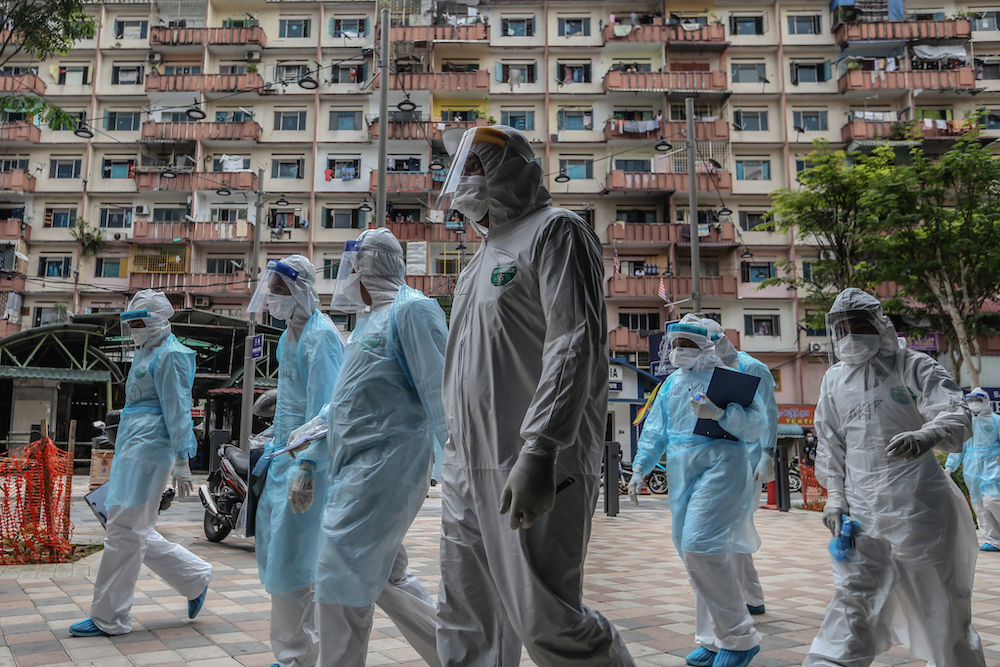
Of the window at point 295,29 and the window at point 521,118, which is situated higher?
the window at point 295,29

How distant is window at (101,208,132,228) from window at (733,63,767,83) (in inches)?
993

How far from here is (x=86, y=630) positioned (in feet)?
14.9

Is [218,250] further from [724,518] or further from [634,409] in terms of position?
[724,518]

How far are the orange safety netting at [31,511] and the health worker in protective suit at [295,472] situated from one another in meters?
4.46

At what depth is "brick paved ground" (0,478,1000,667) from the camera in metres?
4.21

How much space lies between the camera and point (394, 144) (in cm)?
3203

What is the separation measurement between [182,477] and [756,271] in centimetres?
2931

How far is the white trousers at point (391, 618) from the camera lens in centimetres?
302

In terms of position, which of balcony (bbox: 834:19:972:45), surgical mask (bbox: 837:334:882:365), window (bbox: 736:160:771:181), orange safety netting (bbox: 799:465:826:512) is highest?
balcony (bbox: 834:19:972:45)

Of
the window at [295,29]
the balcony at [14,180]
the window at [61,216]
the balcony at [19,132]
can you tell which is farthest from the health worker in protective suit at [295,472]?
the balcony at [19,132]

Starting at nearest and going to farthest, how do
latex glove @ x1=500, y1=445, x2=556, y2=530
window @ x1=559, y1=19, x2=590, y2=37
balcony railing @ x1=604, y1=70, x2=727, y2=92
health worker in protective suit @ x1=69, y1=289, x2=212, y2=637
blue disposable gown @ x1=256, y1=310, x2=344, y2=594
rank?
latex glove @ x1=500, y1=445, x2=556, y2=530 < blue disposable gown @ x1=256, y1=310, x2=344, y2=594 < health worker in protective suit @ x1=69, y1=289, x2=212, y2=637 < balcony railing @ x1=604, y1=70, x2=727, y2=92 < window @ x1=559, y1=19, x2=590, y2=37

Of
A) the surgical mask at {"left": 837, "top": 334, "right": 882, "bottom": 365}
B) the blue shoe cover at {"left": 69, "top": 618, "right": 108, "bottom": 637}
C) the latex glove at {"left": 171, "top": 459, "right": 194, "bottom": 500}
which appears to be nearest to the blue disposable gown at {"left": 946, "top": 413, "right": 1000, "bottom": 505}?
the surgical mask at {"left": 837, "top": 334, "right": 882, "bottom": 365}

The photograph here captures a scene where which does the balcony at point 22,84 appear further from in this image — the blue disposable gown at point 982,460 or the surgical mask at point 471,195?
the surgical mask at point 471,195

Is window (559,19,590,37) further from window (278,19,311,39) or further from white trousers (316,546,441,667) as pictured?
white trousers (316,546,441,667)
